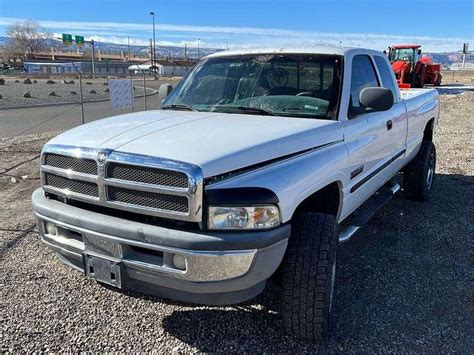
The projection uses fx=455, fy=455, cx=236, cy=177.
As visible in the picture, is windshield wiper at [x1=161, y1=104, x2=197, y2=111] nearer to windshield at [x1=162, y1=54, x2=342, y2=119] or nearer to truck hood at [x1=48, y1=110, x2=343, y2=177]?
windshield at [x1=162, y1=54, x2=342, y2=119]

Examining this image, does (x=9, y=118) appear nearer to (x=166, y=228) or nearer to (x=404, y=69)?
(x=166, y=228)

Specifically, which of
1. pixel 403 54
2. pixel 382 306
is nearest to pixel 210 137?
pixel 382 306

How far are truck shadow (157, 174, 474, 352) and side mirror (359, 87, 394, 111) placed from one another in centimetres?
143

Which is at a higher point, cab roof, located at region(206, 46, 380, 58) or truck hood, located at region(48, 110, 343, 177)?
cab roof, located at region(206, 46, 380, 58)

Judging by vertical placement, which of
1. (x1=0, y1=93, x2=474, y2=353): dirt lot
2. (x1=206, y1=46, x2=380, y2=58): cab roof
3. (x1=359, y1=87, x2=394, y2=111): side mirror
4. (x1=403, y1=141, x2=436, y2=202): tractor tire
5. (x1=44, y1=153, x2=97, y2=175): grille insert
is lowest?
(x1=0, y1=93, x2=474, y2=353): dirt lot

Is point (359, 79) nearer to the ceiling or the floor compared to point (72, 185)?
nearer to the ceiling

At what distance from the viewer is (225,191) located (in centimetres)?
242

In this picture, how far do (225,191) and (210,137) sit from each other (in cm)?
48

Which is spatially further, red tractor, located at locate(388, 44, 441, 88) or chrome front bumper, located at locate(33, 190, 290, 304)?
red tractor, located at locate(388, 44, 441, 88)

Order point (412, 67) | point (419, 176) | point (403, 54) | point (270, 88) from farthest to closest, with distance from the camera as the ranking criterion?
point (403, 54) < point (412, 67) < point (419, 176) < point (270, 88)

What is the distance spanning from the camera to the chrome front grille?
2.39 m

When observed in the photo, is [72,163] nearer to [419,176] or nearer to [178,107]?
[178,107]

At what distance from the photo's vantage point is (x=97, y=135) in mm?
2914

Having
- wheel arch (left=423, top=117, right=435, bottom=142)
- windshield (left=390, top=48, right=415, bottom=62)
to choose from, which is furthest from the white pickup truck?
windshield (left=390, top=48, right=415, bottom=62)
